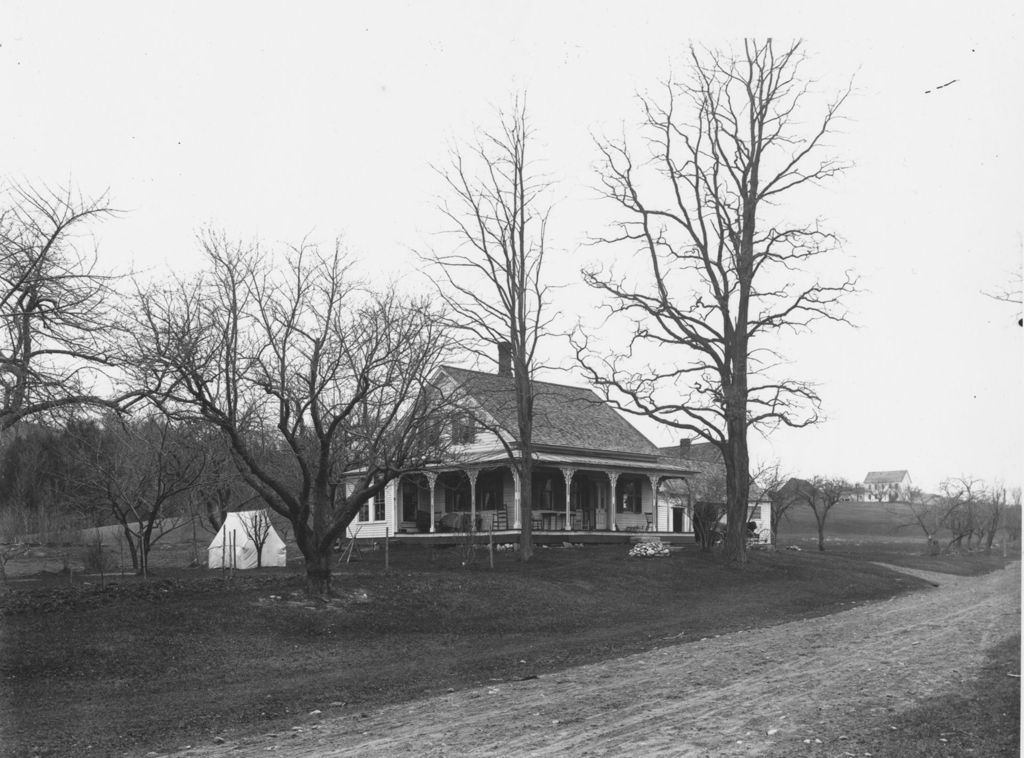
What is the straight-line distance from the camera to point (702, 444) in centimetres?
7000

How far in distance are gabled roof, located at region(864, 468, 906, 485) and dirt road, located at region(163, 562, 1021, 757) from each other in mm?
117466

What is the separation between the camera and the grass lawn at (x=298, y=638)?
37.5 feet

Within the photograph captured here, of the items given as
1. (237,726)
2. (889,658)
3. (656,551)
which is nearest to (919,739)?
(889,658)

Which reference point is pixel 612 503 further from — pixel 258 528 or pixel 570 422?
pixel 258 528

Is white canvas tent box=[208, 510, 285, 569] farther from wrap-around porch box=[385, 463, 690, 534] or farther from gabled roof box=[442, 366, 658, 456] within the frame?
gabled roof box=[442, 366, 658, 456]

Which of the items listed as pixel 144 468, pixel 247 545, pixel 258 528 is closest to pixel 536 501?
pixel 247 545

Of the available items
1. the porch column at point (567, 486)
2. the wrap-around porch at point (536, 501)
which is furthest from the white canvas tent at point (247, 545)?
the porch column at point (567, 486)

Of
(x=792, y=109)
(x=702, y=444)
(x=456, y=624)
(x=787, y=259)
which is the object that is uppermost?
(x=792, y=109)

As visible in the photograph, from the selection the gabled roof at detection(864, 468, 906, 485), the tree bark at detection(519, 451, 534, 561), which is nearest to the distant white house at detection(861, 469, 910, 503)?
the gabled roof at detection(864, 468, 906, 485)

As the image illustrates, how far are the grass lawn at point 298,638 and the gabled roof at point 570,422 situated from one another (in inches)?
479

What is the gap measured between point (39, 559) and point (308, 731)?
32.0 meters

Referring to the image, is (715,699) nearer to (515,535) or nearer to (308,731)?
(308,731)

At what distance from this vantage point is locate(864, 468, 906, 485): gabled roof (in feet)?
427

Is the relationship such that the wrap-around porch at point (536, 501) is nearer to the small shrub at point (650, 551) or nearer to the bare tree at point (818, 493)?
the small shrub at point (650, 551)
